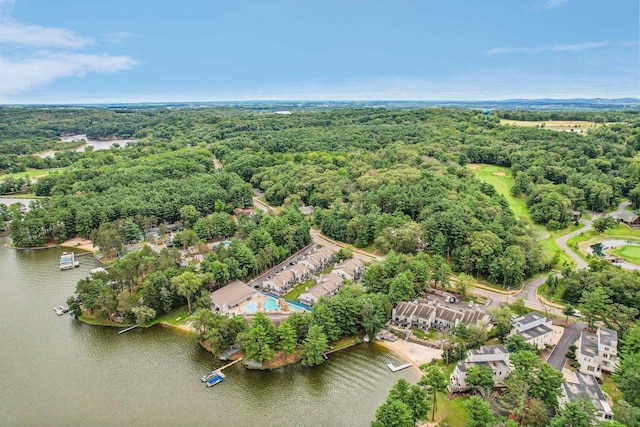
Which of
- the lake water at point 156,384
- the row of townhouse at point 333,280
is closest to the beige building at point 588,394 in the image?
the lake water at point 156,384

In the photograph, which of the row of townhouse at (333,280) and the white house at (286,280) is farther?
the white house at (286,280)

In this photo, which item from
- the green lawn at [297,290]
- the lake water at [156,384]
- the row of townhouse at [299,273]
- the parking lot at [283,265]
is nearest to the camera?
the lake water at [156,384]

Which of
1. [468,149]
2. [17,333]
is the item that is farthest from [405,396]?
[468,149]

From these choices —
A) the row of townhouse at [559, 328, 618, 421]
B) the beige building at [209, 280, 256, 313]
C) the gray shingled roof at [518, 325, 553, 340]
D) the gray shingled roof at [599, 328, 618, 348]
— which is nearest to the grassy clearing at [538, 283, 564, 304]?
the row of townhouse at [559, 328, 618, 421]

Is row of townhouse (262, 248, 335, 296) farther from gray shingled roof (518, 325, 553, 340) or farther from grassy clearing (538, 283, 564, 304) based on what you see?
grassy clearing (538, 283, 564, 304)

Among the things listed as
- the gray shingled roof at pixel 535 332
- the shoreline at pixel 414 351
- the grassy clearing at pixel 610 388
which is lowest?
the shoreline at pixel 414 351

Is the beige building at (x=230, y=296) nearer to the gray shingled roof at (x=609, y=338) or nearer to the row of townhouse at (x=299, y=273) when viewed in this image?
the row of townhouse at (x=299, y=273)
